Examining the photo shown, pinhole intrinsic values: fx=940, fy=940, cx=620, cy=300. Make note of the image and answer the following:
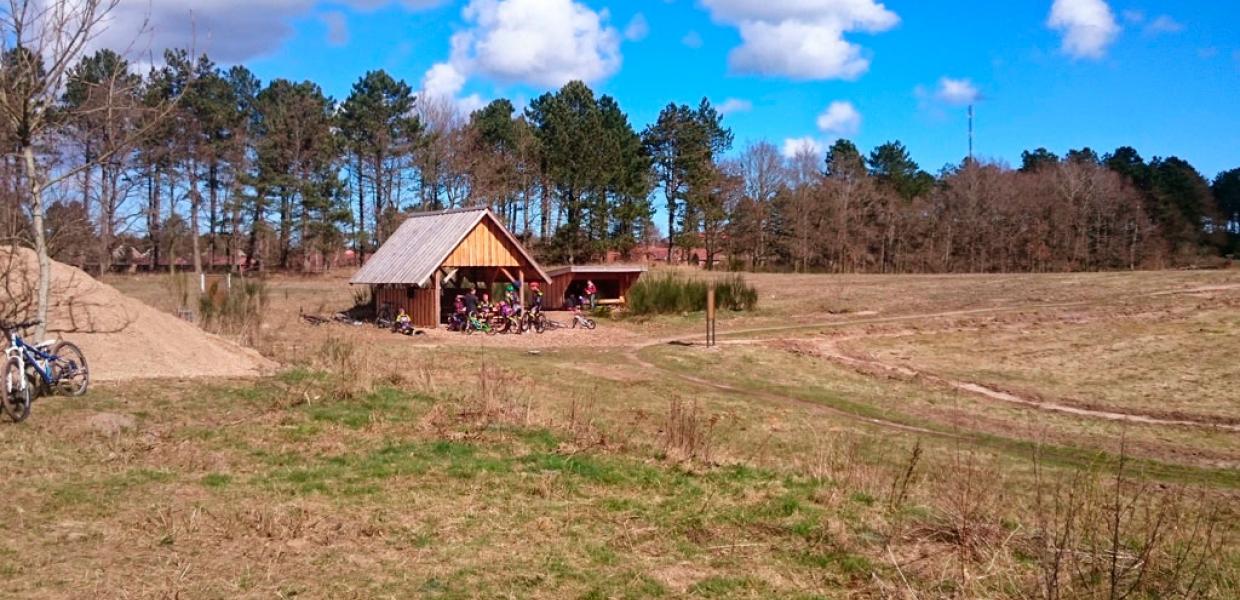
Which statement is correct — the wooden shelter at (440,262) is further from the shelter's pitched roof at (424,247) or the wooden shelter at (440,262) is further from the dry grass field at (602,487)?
the dry grass field at (602,487)

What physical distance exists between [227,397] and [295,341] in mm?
8411

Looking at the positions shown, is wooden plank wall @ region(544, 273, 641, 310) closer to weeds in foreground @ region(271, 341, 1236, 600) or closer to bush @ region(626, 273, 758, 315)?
bush @ region(626, 273, 758, 315)

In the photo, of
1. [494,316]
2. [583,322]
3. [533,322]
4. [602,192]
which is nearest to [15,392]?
[494,316]

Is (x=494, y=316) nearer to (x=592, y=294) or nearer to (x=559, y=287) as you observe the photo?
(x=559, y=287)

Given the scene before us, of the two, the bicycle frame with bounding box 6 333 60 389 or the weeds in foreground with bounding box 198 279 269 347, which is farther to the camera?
the weeds in foreground with bounding box 198 279 269 347

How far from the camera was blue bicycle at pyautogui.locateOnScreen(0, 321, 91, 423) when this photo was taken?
9984 millimetres

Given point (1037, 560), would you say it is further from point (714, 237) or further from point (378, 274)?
point (714, 237)

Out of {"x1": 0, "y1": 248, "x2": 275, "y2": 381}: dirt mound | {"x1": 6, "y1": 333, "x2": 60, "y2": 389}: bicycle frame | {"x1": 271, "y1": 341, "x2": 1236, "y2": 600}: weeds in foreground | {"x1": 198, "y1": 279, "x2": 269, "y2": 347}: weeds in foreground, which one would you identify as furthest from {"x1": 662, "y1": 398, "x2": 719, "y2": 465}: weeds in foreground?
{"x1": 198, "y1": 279, "x2": 269, "y2": 347}: weeds in foreground

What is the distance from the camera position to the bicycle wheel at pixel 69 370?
37.1ft

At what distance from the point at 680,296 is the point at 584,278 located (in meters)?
4.21

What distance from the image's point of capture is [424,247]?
1201 inches

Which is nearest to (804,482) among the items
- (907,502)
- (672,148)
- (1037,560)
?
(907,502)

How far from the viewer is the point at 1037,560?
19.7 ft

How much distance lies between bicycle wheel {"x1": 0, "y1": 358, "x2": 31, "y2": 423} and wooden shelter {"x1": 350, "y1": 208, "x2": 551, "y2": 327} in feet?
59.2
